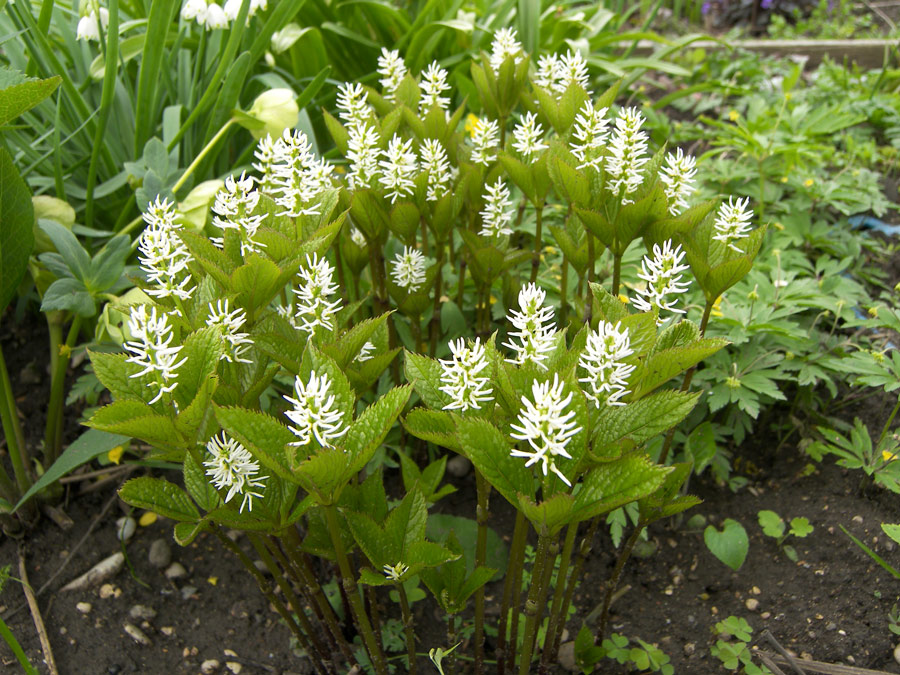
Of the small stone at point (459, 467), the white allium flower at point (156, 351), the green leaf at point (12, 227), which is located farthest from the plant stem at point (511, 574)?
the green leaf at point (12, 227)

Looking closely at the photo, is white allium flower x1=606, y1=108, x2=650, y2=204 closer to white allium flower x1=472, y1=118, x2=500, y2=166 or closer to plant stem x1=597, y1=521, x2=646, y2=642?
white allium flower x1=472, y1=118, x2=500, y2=166

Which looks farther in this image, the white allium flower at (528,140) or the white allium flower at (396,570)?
the white allium flower at (528,140)

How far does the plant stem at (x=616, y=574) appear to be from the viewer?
4.09 feet

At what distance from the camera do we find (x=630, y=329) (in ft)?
3.10

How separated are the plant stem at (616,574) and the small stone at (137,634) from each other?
947 mm

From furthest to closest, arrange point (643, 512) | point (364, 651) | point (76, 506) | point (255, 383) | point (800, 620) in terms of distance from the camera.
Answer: point (76, 506)
point (800, 620)
point (364, 651)
point (643, 512)
point (255, 383)

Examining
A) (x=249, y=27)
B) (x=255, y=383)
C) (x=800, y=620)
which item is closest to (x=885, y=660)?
(x=800, y=620)

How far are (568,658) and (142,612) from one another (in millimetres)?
929

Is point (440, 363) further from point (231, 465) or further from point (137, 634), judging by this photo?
point (137, 634)

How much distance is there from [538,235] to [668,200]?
41 cm

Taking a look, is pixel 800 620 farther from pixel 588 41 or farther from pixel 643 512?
pixel 588 41

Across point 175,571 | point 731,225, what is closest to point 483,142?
point 731,225

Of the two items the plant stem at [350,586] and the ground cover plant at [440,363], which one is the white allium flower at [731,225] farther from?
the plant stem at [350,586]

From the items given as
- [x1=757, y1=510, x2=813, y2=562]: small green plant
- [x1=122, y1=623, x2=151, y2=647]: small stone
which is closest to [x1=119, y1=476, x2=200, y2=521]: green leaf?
[x1=122, y1=623, x2=151, y2=647]: small stone
